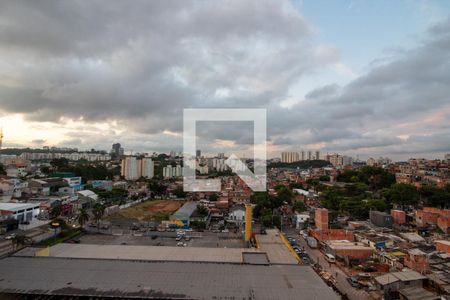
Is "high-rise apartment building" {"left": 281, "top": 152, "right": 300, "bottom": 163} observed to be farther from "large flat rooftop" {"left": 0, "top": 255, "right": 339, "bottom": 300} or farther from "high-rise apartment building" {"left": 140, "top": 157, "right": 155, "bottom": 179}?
"large flat rooftop" {"left": 0, "top": 255, "right": 339, "bottom": 300}

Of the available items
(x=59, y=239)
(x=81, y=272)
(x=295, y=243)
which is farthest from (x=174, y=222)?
(x=81, y=272)

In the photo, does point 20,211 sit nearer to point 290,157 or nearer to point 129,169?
Result: point 129,169

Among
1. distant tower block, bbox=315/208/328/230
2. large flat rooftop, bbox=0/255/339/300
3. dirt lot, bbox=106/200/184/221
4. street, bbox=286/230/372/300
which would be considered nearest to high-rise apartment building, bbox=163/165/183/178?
dirt lot, bbox=106/200/184/221

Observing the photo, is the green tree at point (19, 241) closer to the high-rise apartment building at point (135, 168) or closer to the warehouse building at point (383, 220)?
the warehouse building at point (383, 220)

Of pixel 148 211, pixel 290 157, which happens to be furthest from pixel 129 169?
pixel 290 157

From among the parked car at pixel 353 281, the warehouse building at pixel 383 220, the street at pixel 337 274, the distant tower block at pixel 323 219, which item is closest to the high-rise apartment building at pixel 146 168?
the distant tower block at pixel 323 219

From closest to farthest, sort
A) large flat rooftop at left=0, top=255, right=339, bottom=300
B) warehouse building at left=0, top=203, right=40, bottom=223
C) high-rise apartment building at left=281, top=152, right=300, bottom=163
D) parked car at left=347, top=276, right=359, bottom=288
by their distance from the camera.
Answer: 1. large flat rooftop at left=0, top=255, right=339, bottom=300
2. parked car at left=347, top=276, right=359, bottom=288
3. warehouse building at left=0, top=203, right=40, bottom=223
4. high-rise apartment building at left=281, top=152, right=300, bottom=163
